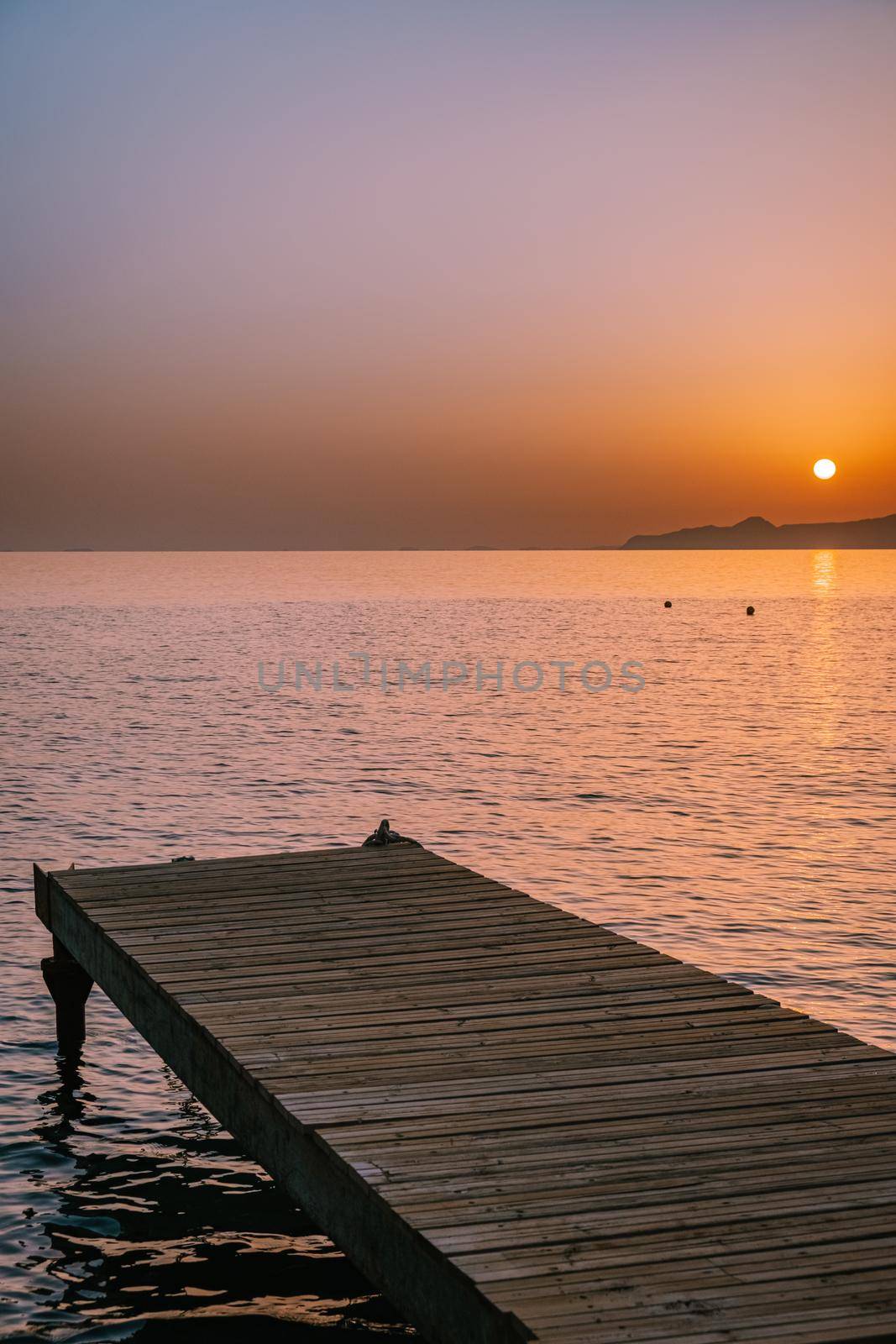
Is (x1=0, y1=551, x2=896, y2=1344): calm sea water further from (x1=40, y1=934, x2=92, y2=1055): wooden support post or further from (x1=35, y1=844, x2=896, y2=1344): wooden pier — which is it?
(x1=35, y1=844, x2=896, y2=1344): wooden pier

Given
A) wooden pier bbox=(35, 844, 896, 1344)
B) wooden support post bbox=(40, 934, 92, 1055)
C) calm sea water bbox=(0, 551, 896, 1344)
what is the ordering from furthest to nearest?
wooden support post bbox=(40, 934, 92, 1055)
calm sea water bbox=(0, 551, 896, 1344)
wooden pier bbox=(35, 844, 896, 1344)

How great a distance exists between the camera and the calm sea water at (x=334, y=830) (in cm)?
798

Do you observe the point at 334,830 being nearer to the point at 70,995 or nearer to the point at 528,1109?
the point at 70,995

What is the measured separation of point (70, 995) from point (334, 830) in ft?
31.0

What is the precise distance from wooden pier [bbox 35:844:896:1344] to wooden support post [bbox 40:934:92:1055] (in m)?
0.70

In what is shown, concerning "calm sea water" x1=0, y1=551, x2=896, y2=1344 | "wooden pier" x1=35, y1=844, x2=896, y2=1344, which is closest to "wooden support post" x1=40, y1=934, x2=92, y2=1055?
"calm sea water" x1=0, y1=551, x2=896, y2=1344

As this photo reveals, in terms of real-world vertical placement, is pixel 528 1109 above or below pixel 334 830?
above

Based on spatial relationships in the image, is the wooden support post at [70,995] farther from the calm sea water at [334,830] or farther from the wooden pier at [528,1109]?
the wooden pier at [528,1109]

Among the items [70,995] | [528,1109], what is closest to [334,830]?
[70,995]

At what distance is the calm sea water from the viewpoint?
7984mm

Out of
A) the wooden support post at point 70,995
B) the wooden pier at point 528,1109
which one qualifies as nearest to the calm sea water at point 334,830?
the wooden support post at point 70,995

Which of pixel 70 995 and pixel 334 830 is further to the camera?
pixel 334 830

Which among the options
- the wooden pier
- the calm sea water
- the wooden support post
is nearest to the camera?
the wooden pier

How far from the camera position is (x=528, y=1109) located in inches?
249
